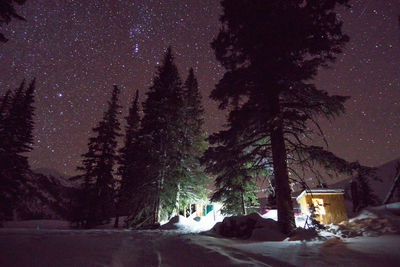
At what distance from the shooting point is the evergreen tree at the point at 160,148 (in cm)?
1647

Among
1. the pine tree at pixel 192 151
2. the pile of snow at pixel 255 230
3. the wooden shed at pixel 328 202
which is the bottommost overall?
the pile of snow at pixel 255 230

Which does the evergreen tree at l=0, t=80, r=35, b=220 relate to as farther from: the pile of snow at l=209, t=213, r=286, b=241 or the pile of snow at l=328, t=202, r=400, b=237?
the pile of snow at l=328, t=202, r=400, b=237

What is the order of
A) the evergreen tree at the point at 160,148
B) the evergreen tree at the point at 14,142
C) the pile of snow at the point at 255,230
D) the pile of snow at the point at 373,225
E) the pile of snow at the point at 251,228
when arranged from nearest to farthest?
1. the pile of snow at the point at 373,225
2. the pile of snow at the point at 255,230
3. the pile of snow at the point at 251,228
4. the evergreen tree at the point at 160,148
5. the evergreen tree at the point at 14,142

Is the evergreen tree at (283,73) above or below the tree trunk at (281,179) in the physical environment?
above

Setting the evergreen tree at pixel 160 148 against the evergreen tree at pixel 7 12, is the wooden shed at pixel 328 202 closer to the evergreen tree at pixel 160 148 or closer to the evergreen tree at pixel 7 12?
the evergreen tree at pixel 160 148

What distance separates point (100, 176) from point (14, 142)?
395 inches

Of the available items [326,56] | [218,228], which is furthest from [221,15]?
[218,228]

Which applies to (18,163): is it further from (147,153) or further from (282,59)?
(282,59)

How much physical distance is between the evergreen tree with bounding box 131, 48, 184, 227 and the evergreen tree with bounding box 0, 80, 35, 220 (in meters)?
14.0

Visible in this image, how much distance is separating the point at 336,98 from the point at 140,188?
1526 cm

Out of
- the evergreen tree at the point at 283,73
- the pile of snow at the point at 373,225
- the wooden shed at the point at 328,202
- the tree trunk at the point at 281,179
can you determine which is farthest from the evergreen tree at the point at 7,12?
the wooden shed at the point at 328,202

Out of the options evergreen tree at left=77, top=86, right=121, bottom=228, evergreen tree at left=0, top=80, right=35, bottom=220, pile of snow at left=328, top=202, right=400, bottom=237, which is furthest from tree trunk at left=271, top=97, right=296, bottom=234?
evergreen tree at left=0, top=80, right=35, bottom=220

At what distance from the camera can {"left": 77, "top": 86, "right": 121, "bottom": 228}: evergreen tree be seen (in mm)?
22812

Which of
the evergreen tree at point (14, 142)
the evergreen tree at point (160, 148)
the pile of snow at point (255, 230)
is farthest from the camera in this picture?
the evergreen tree at point (14, 142)
